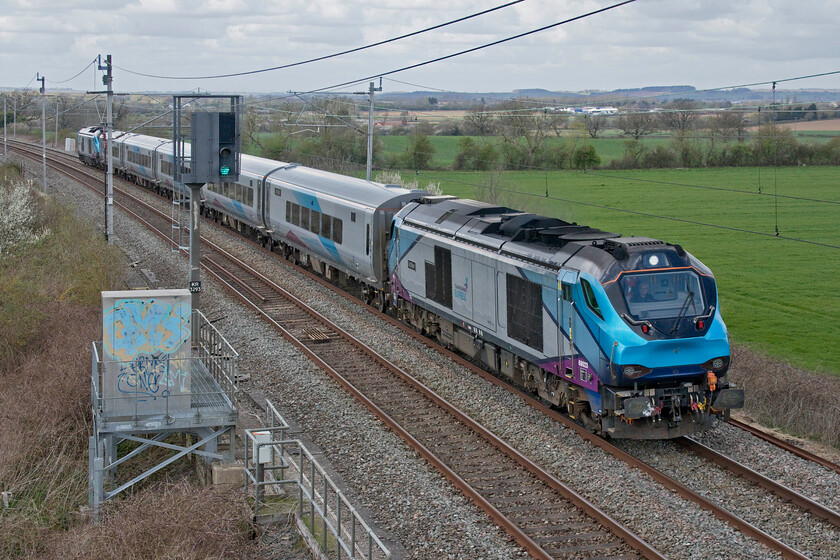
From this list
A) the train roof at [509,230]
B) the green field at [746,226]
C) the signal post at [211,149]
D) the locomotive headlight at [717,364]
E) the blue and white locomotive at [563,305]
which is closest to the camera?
the blue and white locomotive at [563,305]

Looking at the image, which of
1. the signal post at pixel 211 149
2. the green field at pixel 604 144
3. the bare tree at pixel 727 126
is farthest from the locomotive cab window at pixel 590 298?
the bare tree at pixel 727 126

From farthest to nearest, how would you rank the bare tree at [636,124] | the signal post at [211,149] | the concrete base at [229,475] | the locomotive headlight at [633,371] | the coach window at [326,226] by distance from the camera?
the bare tree at [636,124] → the coach window at [326,226] → the signal post at [211,149] → the locomotive headlight at [633,371] → the concrete base at [229,475]

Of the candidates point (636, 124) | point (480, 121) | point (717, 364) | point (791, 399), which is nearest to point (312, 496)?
point (717, 364)

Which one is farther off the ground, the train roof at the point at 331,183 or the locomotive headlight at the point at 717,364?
the train roof at the point at 331,183

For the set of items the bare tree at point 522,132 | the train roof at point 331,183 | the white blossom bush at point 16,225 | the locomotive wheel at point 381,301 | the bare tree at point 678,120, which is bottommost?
the locomotive wheel at point 381,301

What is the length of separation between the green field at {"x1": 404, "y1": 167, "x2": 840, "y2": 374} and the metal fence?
15.7 meters

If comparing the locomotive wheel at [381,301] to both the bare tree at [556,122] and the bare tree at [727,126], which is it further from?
the bare tree at [727,126]

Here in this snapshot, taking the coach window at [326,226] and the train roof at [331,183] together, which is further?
the coach window at [326,226]

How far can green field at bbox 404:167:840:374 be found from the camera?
31141 millimetres

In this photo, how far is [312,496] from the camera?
10555 millimetres

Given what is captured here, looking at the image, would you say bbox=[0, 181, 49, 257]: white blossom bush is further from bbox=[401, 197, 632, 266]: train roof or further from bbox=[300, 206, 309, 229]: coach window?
bbox=[401, 197, 632, 266]: train roof

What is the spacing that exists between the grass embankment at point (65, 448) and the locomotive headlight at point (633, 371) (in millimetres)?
5579

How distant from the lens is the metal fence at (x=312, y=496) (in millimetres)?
9742

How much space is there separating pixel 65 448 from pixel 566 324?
8.18m
